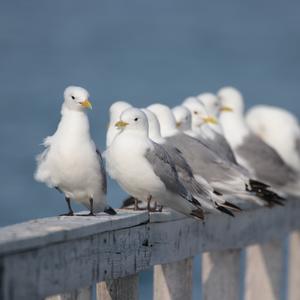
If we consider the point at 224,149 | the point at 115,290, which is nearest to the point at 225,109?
the point at 224,149

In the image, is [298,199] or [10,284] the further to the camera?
[298,199]

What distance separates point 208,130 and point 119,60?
74.7ft

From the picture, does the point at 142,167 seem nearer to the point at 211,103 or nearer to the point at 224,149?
the point at 224,149

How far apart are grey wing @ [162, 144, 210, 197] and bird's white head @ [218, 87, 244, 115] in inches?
134

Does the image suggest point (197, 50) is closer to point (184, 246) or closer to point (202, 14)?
point (202, 14)

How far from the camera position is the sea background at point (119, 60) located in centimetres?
1986

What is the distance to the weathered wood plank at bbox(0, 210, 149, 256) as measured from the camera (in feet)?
11.5

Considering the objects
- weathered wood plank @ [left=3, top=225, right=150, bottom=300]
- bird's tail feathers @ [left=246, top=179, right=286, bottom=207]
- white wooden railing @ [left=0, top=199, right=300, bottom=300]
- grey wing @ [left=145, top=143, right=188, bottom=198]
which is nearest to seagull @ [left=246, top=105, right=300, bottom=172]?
white wooden railing @ [left=0, top=199, right=300, bottom=300]

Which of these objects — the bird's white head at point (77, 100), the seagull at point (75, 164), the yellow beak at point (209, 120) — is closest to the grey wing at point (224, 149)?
the yellow beak at point (209, 120)

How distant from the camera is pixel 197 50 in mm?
32656

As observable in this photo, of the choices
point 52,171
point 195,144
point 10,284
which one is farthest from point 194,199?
point 10,284

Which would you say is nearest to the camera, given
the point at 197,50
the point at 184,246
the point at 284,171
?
the point at 184,246

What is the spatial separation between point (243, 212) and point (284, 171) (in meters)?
2.77

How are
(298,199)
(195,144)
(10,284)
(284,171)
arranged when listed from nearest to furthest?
1. (10,284)
2. (195,144)
3. (298,199)
4. (284,171)
